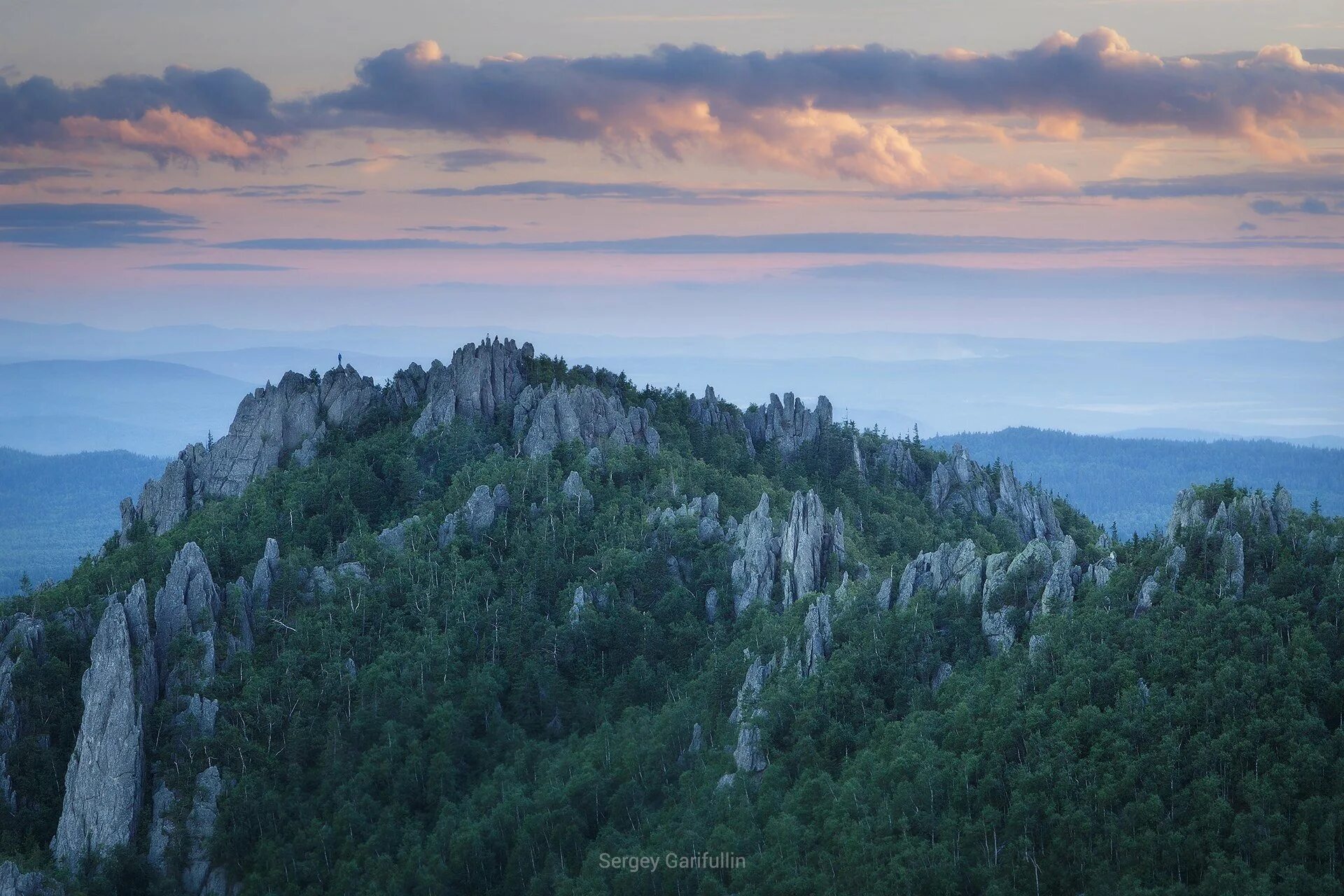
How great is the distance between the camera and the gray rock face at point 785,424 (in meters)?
147

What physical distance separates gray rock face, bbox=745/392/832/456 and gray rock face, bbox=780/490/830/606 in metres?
38.0

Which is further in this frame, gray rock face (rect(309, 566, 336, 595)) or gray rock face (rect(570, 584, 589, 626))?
gray rock face (rect(309, 566, 336, 595))

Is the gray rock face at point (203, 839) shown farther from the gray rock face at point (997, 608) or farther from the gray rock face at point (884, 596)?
the gray rock face at point (997, 608)

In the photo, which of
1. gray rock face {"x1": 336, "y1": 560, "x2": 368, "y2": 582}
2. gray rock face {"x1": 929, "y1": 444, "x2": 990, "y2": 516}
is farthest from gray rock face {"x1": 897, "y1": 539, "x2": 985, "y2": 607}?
gray rock face {"x1": 929, "y1": 444, "x2": 990, "y2": 516}

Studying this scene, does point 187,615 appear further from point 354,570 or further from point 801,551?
point 801,551

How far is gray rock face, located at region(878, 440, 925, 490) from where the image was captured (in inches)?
5930

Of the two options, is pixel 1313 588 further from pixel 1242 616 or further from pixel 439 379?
pixel 439 379

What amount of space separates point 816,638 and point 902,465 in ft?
191

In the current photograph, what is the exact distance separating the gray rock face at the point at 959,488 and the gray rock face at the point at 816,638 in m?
51.1

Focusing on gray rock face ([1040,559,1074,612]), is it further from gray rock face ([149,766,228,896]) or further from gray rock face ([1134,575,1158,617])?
gray rock face ([149,766,228,896])

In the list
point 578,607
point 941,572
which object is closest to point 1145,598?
point 941,572

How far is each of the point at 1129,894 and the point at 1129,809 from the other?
517 cm

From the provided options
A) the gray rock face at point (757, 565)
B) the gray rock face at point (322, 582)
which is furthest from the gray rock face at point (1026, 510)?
the gray rock face at point (322, 582)

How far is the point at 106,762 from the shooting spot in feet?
320
